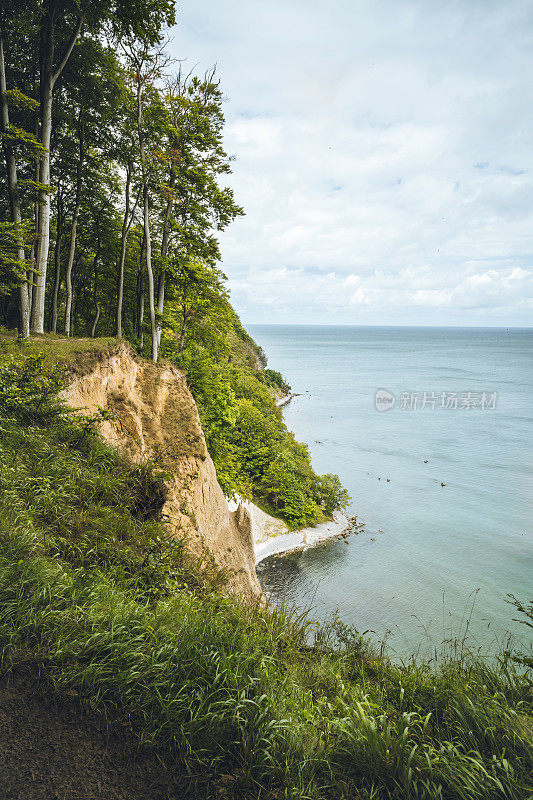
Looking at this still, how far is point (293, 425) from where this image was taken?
68500mm

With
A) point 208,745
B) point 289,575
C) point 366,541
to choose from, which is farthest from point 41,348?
point 366,541

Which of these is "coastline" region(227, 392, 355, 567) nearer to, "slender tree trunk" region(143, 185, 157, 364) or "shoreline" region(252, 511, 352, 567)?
"shoreline" region(252, 511, 352, 567)

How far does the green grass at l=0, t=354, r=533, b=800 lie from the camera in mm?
2668

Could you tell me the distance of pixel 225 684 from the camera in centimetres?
323

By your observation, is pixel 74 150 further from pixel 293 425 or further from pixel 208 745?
pixel 293 425

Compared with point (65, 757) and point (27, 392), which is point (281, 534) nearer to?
point (27, 392)

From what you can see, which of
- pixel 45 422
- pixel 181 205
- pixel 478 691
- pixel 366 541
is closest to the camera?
pixel 478 691

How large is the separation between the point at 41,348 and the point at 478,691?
1045cm

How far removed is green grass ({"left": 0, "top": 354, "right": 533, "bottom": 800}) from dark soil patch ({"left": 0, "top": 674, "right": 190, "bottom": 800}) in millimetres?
99

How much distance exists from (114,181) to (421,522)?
38.8 meters

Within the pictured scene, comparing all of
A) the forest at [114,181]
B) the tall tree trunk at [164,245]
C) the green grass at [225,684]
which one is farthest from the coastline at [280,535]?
the green grass at [225,684]

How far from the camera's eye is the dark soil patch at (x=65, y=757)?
2.41 meters

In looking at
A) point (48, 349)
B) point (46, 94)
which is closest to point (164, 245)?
point (46, 94)

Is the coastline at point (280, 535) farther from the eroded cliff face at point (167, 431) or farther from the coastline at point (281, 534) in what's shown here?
the eroded cliff face at point (167, 431)
